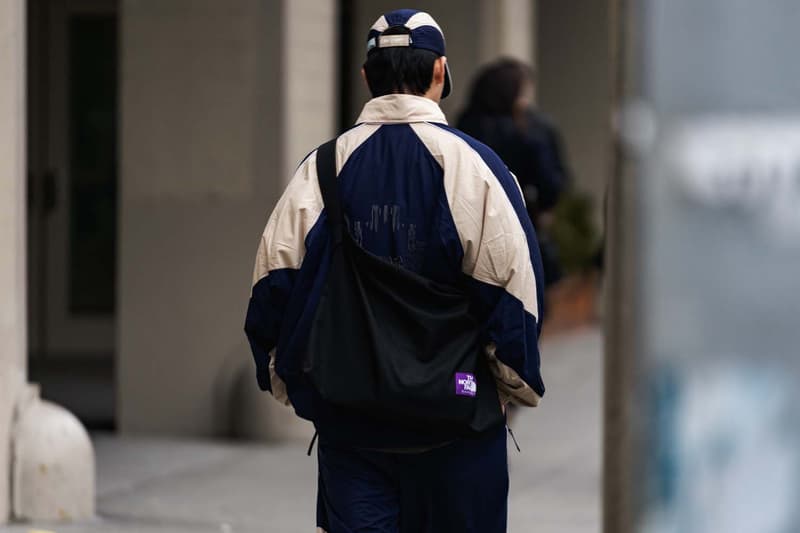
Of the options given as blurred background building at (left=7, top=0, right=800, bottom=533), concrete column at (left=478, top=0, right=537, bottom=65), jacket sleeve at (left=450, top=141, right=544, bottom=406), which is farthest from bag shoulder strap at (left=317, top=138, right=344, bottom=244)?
concrete column at (left=478, top=0, right=537, bottom=65)

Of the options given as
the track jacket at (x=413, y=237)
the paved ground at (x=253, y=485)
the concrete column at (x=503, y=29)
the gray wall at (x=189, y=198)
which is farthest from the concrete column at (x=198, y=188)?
the track jacket at (x=413, y=237)

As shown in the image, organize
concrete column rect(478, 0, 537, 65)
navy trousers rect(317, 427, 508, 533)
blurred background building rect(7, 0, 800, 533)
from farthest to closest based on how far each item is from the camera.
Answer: concrete column rect(478, 0, 537, 65) < navy trousers rect(317, 427, 508, 533) < blurred background building rect(7, 0, 800, 533)

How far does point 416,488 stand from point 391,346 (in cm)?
39

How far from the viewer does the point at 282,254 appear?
3.72 metres

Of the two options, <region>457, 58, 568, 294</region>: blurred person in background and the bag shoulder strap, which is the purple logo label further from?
<region>457, 58, 568, 294</region>: blurred person in background

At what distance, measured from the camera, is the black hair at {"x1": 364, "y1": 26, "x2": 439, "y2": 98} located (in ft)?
12.4

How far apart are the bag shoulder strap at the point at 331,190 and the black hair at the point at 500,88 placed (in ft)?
12.2

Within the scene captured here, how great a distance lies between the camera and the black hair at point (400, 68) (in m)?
3.79

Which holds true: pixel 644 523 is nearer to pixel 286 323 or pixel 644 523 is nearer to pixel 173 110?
pixel 286 323

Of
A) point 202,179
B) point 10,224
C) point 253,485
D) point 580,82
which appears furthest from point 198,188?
point 580,82

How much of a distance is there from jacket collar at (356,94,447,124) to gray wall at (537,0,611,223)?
38.8ft

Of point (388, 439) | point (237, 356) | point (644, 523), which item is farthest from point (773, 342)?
point (237, 356)

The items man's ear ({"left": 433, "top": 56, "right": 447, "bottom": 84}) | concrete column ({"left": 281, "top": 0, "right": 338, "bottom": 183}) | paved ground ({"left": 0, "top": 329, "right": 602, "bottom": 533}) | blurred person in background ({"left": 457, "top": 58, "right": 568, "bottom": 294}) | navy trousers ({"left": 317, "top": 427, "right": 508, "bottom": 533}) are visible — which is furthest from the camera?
concrete column ({"left": 281, "top": 0, "right": 338, "bottom": 183})

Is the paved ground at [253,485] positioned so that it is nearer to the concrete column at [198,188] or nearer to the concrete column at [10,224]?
the concrete column at [198,188]
